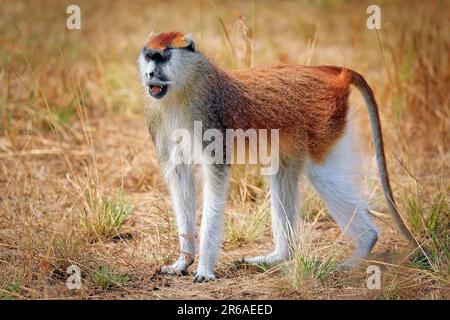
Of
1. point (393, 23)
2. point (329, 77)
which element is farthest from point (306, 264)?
point (393, 23)

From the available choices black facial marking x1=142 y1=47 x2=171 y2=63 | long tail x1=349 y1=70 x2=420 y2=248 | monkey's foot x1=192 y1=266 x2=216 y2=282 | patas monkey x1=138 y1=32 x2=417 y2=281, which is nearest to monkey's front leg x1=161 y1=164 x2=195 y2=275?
patas monkey x1=138 y1=32 x2=417 y2=281

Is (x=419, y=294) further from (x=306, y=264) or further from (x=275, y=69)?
(x=275, y=69)

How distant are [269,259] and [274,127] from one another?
0.79 metres

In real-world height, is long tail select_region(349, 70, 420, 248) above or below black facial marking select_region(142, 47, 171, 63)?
below

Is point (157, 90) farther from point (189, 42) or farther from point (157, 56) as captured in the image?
point (189, 42)

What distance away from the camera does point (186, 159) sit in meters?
4.30

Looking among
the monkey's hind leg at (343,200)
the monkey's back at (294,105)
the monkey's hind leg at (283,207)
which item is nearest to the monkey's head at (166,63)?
the monkey's back at (294,105)

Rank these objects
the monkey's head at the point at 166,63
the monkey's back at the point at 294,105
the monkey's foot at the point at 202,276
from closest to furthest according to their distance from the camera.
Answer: the monkey's head at the point at 166,63
the monkey's foot at the point at 202,276
the monkey's back at the point at 294,105

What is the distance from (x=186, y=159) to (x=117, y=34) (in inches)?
190

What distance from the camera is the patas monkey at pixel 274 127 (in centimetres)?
419

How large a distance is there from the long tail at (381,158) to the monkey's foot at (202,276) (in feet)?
3.65

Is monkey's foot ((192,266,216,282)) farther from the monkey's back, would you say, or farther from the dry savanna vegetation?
the monkey's back

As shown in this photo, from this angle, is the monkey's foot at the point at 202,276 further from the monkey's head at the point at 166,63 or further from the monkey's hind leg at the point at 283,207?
the monkey's head at the point at 166,63

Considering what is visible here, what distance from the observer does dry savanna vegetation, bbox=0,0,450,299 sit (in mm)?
4074
